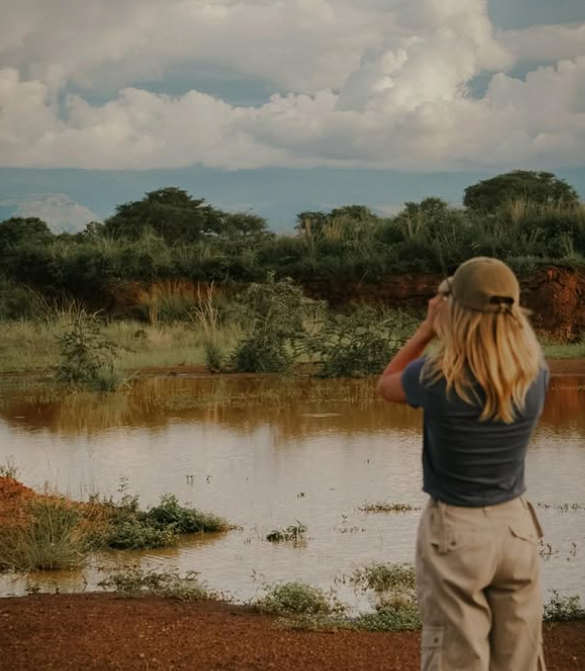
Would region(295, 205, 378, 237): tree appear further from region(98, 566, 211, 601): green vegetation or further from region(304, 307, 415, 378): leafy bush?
region(98, 566, 211, 601): green vegetation

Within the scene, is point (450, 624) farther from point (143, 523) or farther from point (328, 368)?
point (328, 368)

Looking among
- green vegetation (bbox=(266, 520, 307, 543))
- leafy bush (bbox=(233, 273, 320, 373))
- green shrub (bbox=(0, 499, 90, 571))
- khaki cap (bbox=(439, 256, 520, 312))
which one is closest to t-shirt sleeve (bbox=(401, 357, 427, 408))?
khaki cap (bbox=(439, 256, 520, 312))

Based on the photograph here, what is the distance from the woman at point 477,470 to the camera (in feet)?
12.0

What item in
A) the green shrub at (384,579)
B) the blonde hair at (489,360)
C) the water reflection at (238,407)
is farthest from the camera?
the water reflection at (238,407)

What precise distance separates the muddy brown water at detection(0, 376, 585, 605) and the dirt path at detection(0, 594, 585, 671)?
3.50 ft

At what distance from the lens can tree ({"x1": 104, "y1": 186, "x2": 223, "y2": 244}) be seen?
46594mm

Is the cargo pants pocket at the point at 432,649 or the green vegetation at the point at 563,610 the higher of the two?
the cargo pants pocket at the point at 432,649

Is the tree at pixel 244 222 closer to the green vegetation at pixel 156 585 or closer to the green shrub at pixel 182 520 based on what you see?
the green shrub at pixel 182 520

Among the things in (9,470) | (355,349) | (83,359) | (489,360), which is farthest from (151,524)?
(355,349)

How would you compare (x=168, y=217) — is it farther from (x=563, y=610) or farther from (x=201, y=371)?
(x=563, y=610)


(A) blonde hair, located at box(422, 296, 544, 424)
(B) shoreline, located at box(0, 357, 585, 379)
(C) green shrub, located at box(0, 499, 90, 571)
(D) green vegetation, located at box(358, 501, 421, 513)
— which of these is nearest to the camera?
(A) blonde hair, located at box(422, 296, 544, 424)

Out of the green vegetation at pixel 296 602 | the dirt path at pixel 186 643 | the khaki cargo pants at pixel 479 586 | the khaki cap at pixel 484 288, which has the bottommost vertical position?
the green vegetation at pixel 296 602

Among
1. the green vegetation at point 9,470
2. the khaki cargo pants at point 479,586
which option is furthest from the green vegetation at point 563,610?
the green vegetation at point 9,470

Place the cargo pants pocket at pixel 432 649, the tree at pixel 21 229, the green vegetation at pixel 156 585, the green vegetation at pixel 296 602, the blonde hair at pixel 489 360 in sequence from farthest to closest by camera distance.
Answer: the tree at pixel 21 229, the green vegetation at pixel 156 585, the green vegetation at pixel 296 602, the cargo pants pocket at pixel 432 649, the blonde hair at pixel 489 360
